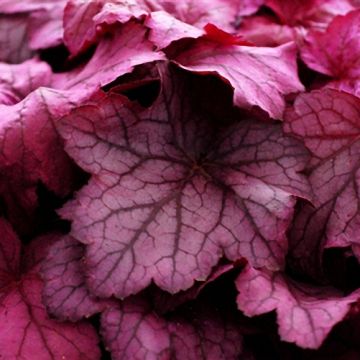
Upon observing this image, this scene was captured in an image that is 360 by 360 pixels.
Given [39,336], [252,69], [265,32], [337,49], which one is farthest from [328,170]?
[39,336]

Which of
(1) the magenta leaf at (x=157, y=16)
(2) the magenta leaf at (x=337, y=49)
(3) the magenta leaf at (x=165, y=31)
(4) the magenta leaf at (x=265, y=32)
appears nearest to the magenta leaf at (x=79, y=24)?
(1) the magenta leaf at (x=157, y=16)

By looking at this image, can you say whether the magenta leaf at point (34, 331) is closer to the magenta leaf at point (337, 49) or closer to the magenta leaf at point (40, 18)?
the magenta leaf at point (40, 18)

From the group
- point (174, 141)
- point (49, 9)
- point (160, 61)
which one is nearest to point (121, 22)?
point (160, 61)

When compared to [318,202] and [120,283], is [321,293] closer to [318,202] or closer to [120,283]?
[318,202]

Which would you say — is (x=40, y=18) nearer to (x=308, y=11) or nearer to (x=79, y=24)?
(x=79, y=24)

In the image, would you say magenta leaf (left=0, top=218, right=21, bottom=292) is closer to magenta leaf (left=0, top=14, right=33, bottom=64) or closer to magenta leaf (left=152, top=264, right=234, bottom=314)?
magenta leaf (left=152, top=264, right=234, bottom=314)

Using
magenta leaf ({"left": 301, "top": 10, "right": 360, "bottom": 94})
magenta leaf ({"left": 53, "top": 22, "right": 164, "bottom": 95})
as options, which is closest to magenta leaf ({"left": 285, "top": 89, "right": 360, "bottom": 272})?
magenta leaf ({"left": 301, "top": 10, "right": 360, "bottom": 94})
